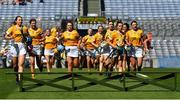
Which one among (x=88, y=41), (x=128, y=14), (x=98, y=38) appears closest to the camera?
(x=98, y=38)

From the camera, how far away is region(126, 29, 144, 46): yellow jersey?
625 inches

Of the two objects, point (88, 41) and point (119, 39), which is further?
point (88, 41)

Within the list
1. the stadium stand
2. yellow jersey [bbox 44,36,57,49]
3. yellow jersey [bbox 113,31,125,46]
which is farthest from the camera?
the stadium stand

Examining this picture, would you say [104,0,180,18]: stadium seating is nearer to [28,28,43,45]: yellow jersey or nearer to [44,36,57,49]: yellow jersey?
[44,36,57,49]: yellow jersey

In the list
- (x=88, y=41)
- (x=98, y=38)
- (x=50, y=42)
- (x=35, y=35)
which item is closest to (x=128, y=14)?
(x=50, y=42)

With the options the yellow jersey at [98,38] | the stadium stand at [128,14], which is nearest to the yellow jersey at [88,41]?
the yellow jersey at [98,38]

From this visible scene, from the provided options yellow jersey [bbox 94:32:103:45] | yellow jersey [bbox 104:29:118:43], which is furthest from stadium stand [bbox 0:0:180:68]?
yellow jersey [bbox 104:29:118:43]

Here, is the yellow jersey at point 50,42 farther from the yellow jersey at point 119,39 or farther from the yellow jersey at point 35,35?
the yellow jersey at point 119,39

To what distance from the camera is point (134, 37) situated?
15.9 metres

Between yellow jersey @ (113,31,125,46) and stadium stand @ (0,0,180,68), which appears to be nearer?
yellow jersey @ (113,31,125,46)

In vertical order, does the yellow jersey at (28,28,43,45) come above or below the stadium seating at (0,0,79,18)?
below

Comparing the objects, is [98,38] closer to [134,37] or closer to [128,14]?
[134,37]

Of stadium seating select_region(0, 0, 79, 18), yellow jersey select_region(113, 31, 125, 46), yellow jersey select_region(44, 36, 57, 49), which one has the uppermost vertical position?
stadium seating select_region(0, 0, 79, 18)

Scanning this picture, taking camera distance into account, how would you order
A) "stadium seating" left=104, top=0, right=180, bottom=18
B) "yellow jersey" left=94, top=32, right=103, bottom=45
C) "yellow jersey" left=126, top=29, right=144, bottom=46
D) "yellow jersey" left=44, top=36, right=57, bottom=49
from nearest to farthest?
"yellow jersey" left=126, top=29, right=144, bottom=46, "yellow jersey" left=94, top=32, right=103, bottom=45, "yellow jersey" left=44, top=36, right=57, bottom=49, "stadium seating" left=104, top=0, right=180, bottom=18
